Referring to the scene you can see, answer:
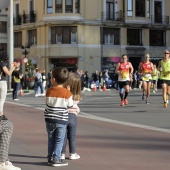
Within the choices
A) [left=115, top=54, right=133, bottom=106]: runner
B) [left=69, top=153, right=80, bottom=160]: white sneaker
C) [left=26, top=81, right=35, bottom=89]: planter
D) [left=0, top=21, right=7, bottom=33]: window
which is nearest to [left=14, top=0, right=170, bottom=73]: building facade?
[left=0, top=21, right=7, bottom=33]: window

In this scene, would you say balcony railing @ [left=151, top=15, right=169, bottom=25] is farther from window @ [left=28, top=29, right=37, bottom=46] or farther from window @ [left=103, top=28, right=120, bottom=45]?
window @ [left=28, top=29, right=37, bottom=46]

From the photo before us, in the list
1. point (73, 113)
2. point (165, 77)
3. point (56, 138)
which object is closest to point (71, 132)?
point (73, 113)

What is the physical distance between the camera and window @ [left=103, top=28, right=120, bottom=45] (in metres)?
53.5

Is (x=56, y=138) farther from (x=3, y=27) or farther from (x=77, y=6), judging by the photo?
(x=3, y=27)

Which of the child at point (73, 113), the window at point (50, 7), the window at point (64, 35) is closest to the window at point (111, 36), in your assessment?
the window at point (64, 35)

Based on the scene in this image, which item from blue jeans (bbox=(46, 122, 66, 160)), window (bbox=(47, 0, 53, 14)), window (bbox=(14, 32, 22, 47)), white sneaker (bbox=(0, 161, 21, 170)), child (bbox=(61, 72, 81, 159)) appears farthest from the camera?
window (bbox=(14, 32, 22, 47))

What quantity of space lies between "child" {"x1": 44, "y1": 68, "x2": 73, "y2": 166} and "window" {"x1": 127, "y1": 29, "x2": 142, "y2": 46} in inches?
1877

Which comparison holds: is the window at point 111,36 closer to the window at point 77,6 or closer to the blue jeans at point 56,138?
the window at point 77,6

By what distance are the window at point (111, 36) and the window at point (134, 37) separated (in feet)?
4.55

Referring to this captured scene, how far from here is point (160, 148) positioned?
8.55 m

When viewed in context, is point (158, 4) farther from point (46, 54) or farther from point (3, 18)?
point (3, 18)

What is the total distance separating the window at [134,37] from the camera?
54.6 meters

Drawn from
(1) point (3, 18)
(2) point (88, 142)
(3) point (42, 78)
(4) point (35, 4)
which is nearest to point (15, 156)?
(2) point (88, 142)

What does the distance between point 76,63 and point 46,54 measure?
3.43 meters
